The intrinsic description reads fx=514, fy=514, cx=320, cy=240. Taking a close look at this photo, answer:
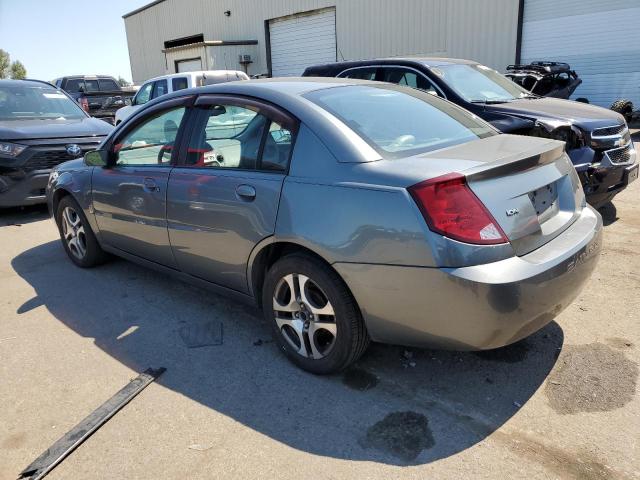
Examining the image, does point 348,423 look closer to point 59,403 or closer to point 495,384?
point 495,384

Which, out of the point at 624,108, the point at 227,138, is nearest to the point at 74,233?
the point at 227,138

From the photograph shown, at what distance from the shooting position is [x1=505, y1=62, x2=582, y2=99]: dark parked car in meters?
11.4

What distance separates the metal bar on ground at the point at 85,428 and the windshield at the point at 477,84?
483 centimetres

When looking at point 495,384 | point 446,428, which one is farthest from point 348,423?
point 495,384

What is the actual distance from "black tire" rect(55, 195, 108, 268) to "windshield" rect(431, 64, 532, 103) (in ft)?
14.4

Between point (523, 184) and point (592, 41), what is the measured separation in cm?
1466

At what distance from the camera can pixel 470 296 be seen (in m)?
2.31

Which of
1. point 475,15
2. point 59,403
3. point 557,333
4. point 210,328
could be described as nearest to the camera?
point 59,403

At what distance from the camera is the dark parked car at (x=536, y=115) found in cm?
502

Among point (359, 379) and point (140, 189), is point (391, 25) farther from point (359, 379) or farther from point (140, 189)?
point (359, 379)

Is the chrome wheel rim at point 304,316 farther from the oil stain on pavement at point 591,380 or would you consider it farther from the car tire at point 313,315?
the oil stain on pavement at point 591,380

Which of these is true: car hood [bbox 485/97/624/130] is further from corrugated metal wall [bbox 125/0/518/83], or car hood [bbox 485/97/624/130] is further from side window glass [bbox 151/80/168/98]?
corrugated metal wall [bbox 125/0/518/83]

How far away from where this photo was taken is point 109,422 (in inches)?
105

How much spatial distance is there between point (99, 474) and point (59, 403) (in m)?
0.71
